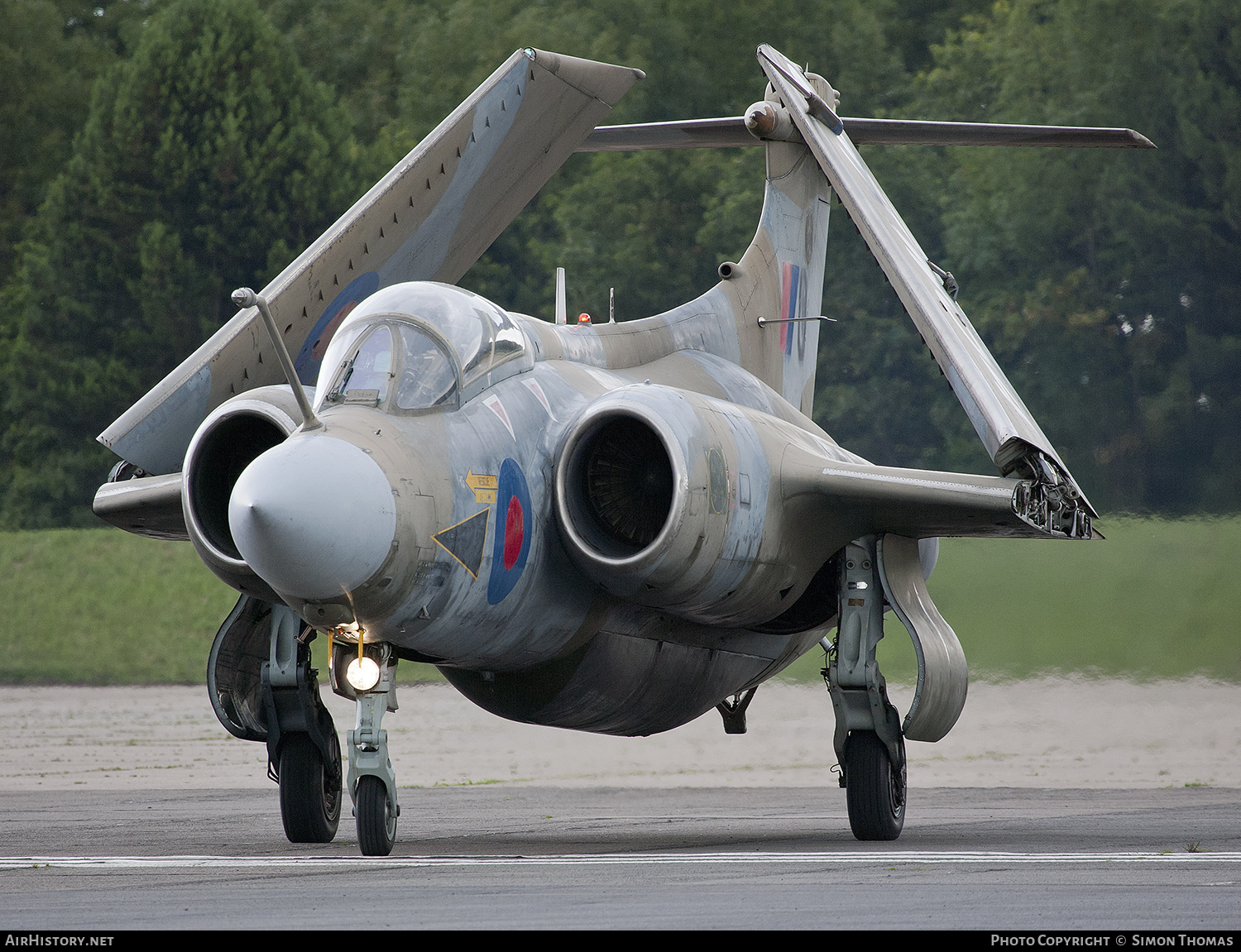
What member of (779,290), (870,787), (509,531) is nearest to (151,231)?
(779,290)

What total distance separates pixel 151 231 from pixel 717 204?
41.8 ft

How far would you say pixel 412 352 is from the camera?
8.80 m

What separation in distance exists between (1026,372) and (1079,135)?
23.6 metres

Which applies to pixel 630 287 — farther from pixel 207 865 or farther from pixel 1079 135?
pixel 207 865

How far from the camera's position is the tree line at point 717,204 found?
3450 centimetres

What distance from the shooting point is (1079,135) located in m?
13.2

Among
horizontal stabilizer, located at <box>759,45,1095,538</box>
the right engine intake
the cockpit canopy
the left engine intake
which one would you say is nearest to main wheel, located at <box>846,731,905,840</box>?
the left engine intake

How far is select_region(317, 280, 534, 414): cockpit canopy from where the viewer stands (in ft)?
28.5

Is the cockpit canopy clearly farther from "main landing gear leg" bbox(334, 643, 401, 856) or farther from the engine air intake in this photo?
"main landing gear leg" bbox(334, 643, 401, 856)

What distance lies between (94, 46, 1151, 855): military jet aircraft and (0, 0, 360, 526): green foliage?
28695mm

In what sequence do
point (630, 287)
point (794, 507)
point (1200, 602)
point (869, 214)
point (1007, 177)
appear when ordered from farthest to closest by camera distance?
point (630, 287) < point (1007, 177) < point (1200, 602) < point (869, 214) < point (794, 507)

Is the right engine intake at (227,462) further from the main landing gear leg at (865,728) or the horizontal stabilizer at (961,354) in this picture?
the horizontal stabilizer at (961,354)

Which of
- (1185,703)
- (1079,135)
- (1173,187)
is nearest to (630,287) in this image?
(1173,187)

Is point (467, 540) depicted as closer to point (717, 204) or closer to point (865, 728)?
point (865, 728)
